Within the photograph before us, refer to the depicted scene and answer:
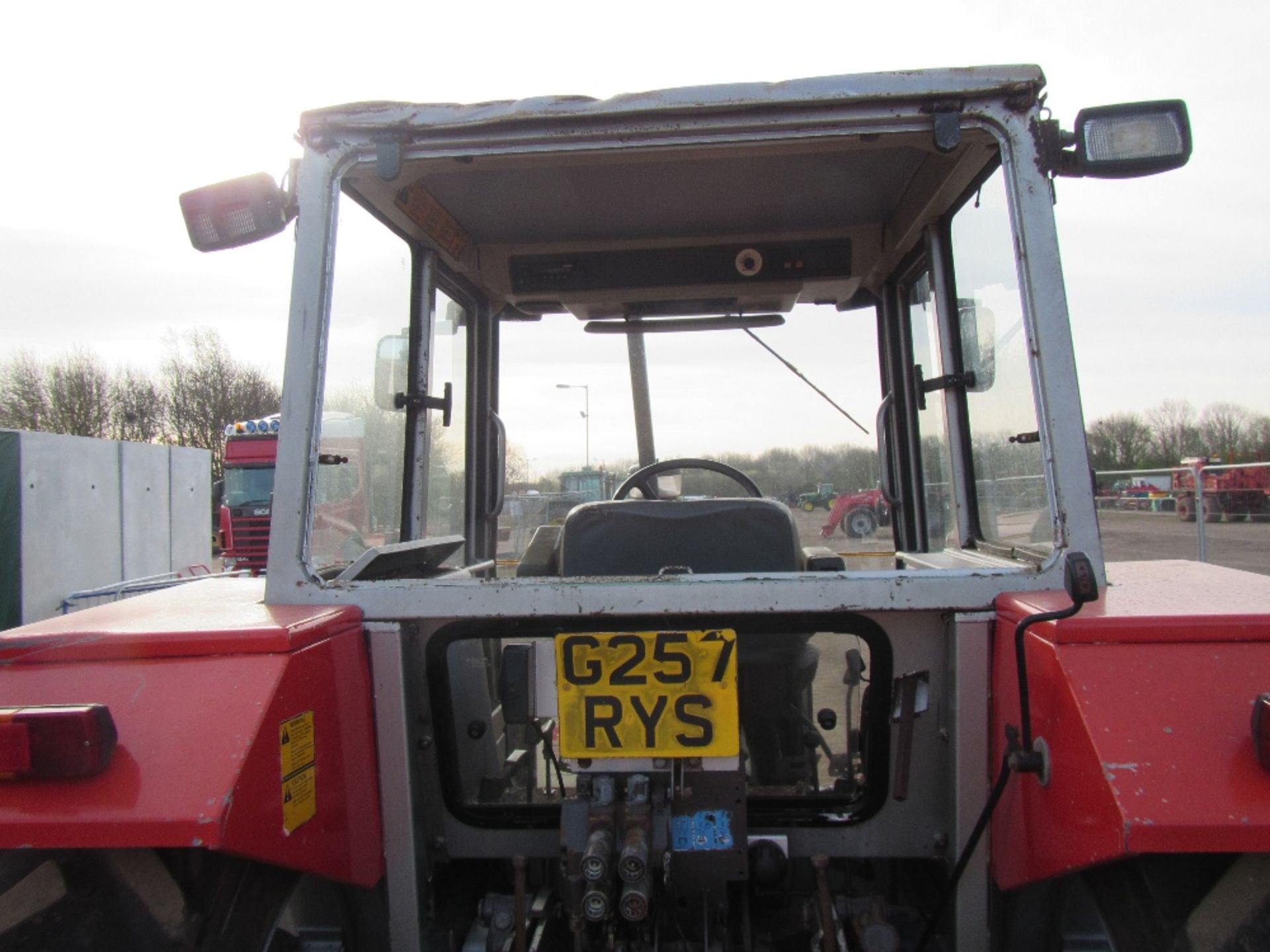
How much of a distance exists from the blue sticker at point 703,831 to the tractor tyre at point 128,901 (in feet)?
2.53

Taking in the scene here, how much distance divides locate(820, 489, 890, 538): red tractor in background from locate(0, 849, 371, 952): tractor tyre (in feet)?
7.85

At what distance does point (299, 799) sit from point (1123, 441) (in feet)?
88.1

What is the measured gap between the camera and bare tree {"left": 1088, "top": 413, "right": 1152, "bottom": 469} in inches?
925

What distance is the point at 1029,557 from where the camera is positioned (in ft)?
6.86

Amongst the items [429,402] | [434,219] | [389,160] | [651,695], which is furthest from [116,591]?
[651,695]

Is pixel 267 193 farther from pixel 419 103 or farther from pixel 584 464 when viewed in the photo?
pixel 584 464

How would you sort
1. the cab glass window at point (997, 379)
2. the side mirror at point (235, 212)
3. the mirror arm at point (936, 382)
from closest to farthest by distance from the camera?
1. the side mirror at point (235, 212)
2. the cab glass window at point (997, 379)
3. the mirror arm at point (936, 382)

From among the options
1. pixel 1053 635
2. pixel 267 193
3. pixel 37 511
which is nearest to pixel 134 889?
pixel 267 193

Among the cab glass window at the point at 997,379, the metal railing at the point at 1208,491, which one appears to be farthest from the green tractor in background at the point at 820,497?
the metal railing at the point at 1208,491

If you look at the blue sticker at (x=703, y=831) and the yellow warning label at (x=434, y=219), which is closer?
the blue sticker at (x=703, y=831)

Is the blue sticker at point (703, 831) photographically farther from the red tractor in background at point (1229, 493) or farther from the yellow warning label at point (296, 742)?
the red tractor in background at point (1229, 493)

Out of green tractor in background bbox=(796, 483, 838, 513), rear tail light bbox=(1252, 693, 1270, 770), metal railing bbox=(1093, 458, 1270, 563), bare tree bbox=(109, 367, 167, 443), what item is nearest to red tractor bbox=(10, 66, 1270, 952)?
rear tail light bbox=(1252, 693, 1270, 770)

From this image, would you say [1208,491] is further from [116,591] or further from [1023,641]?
[116,591]

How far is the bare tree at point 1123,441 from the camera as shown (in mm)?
23500
